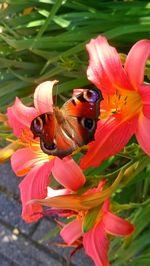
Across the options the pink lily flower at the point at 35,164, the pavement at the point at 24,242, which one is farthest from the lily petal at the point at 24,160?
the pavement at the point at 24,242

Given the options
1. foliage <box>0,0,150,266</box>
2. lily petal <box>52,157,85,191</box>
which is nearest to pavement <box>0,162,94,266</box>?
foliage <box>0,0,150,266</box>

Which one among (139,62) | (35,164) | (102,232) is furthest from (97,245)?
(139,62)

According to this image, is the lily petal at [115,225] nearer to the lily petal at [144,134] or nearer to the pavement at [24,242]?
the lily petal at [144,134]

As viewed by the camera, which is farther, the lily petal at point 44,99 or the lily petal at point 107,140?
the lily petal at point 44,99

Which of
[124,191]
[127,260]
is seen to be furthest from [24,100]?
[127,260]

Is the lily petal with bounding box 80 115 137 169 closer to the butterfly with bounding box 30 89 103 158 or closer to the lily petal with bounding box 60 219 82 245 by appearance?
the butterfly with bounding box 30 89 103 158

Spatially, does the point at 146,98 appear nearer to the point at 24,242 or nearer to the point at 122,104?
the point at 122,104

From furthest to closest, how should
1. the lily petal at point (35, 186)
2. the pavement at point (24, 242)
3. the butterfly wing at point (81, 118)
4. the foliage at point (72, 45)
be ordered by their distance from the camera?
the pavement at point (24, 242) → the foliage at point (72, 45) → the lily petal at point (35, 186) → the butterfly wing at point (81, 118)
